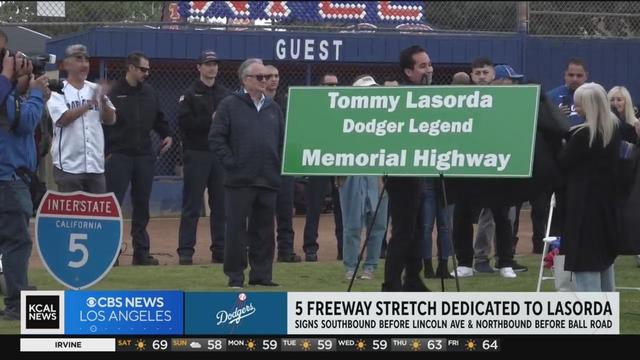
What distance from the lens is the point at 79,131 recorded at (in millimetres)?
12148

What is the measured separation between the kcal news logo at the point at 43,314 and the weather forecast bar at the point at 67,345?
11 cm

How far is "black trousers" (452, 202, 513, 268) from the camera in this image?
12367 millimetres

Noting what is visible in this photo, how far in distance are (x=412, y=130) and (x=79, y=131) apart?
4.03 meters

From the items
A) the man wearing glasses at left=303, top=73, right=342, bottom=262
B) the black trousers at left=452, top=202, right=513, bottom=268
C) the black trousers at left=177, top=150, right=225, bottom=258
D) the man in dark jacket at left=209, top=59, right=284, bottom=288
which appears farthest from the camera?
the man wearing glasses at left=303, top=73, right=342, bottom=262

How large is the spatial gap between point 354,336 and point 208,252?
6763 mm

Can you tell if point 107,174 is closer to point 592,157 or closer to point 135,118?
point 135,118

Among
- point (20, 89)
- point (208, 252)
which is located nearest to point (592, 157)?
point (20, 89)

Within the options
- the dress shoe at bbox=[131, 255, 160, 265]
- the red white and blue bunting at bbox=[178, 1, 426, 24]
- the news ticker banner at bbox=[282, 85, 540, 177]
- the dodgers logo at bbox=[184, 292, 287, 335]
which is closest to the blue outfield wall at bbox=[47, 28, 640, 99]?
the red white and blue bunting at bbox=[178, 1, 426, 24]

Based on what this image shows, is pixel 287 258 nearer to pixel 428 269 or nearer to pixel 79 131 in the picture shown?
pixel 428 269

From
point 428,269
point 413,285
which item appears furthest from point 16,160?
point 428,269

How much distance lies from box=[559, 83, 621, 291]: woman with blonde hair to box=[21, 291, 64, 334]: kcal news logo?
346 centimetres

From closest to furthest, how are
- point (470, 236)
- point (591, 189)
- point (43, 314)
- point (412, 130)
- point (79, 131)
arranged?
1. point (43, 314)
2. point (591, 189)
3. point (412, 130)
4. point (79, 131)
5. point (470, 236)

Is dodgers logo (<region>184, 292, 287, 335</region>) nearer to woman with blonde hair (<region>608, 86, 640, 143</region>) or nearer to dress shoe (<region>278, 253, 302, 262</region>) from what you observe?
woman with blonde hair (<region>608, 86, 640, 143</region>)

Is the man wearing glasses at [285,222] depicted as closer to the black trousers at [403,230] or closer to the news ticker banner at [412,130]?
the black trousers at [403,230]
